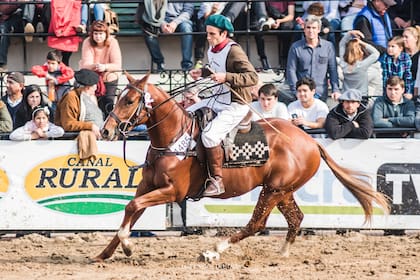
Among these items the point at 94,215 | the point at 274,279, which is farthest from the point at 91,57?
the point at 274,279

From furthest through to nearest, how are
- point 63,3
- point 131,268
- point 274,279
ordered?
point 63,3 < point 131,268 < point 274,279

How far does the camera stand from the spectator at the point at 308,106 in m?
13.4

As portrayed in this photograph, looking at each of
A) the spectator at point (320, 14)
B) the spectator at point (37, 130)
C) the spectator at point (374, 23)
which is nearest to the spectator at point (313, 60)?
the spectator at point (320, 14)

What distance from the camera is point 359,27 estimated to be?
15656 millimetres

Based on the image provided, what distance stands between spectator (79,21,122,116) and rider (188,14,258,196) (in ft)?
11.1

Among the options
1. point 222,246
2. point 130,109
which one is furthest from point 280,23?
point 130,109

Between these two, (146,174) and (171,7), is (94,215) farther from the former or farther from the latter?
(171,7)

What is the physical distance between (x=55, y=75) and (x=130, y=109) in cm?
443

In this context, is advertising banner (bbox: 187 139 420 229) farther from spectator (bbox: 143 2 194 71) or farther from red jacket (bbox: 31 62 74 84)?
spectator (bbox: 143 2 194 71)

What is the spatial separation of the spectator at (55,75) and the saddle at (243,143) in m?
3.88

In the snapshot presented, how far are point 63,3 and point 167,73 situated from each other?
76.8 inches

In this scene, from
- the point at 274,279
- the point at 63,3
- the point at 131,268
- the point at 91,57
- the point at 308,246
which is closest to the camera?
the point at 274,279

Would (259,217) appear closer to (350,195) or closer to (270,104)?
(350,195)

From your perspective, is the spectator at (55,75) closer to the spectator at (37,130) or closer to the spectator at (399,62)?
the spectator at (37,130)
